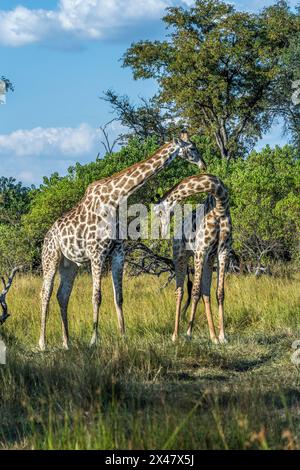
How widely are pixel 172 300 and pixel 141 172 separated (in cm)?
301

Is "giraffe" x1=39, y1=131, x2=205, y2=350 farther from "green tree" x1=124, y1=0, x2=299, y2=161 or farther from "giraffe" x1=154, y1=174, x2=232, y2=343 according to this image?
"green tree" x1=124, y1=0, x2=299, y2=161

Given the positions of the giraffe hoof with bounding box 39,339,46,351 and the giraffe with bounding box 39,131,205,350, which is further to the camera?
the giraffe hoof with bounding box 39,339,46,351

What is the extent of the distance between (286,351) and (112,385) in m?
3.29

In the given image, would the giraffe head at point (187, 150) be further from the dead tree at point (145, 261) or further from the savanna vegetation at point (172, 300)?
the dead tree at point (145, 261)

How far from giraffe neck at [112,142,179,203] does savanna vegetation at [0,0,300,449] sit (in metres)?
1.84

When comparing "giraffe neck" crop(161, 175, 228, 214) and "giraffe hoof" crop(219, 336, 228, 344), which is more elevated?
"giraffe neck" crop(161, 175, 228, 214)

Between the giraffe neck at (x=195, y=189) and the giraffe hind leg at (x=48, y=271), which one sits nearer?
the giraffe neck at (x=195, y=189)

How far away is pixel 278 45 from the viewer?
3130cm

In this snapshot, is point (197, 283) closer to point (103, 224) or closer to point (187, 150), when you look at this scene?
point (103, 224)

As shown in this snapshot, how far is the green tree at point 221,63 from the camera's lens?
30359 mm

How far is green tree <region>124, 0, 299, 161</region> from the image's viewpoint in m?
30.4

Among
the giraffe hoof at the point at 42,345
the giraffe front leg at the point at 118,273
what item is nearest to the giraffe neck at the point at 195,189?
the giraffe front leg at the point at 118,273

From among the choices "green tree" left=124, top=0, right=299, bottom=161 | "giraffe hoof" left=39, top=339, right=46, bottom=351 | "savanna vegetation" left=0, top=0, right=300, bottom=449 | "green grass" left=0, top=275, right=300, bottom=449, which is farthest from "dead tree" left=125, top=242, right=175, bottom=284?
"green tree" left=124, top=0, right=299, bottom=161

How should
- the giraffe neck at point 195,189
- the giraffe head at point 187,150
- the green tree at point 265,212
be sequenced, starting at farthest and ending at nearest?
the green tree at point 265,212, the giraffe head at point 187,150, the giraffe neck at point 195,189
